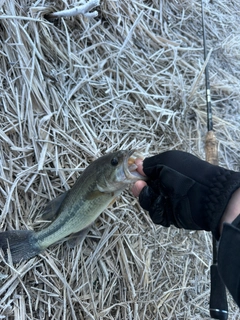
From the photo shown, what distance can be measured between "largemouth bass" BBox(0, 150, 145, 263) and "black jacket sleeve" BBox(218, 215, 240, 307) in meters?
0.77

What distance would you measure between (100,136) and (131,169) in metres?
0.63

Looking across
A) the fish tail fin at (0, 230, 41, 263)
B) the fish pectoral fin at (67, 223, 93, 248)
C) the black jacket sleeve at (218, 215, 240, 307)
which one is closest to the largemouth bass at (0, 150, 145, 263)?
the fish tail fin at (0, 230, 41, 263)

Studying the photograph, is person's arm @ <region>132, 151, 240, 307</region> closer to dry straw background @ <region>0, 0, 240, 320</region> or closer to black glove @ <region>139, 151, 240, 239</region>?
black glove @ <region>139, 151, 240, 239</region>

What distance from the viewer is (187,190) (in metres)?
2.06

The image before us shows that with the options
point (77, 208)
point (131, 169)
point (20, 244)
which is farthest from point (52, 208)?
point (131, 169)

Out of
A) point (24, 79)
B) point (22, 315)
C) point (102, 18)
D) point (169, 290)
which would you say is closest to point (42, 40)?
point (24, 79)

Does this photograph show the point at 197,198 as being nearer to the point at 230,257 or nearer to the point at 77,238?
the point at 230,257

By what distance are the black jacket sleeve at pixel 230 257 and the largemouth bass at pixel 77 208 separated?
77 cm

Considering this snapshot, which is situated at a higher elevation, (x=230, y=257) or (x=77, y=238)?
(x=230, y=257)

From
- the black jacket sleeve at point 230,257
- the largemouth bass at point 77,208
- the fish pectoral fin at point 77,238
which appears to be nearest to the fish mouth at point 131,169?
the largemouth bass at point 77,208

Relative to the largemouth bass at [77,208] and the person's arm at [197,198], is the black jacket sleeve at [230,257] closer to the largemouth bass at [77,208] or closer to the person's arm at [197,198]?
the person's arm at [197,198]

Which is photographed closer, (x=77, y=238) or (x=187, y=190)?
(x=187, y=190)

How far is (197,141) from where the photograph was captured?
321 cm

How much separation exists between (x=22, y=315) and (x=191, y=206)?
56.7 inches
